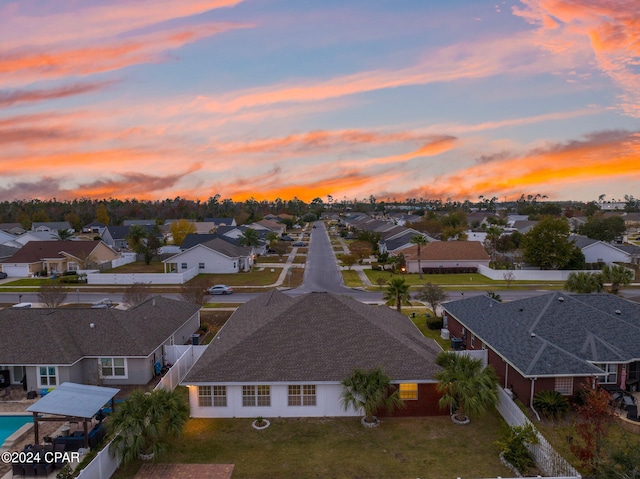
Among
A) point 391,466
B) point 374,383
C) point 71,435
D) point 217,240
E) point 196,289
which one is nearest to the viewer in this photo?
point 391,466

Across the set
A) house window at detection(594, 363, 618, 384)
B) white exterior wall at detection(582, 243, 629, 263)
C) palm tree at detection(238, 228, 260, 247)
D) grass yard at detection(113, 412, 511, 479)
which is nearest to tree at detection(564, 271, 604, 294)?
house window at detection(594, 363, 618, 384)

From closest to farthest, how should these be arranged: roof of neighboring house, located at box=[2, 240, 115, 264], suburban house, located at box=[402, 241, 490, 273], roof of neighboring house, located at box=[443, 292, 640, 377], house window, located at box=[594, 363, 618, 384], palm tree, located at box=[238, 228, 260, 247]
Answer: roof of neighboring house, located at box=[443, 292, 640, 377] → house window, located at box=[594, 363, 618, 384] → roof of neighboring house, located at box=[2, 240, 115, 264] → suburban house, located at box=[402, 241, 490, 273] → palm tree, located at box=[238, 228, 260, 247]

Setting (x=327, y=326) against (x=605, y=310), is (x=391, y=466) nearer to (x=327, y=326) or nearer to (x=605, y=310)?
(x=327, y=326)

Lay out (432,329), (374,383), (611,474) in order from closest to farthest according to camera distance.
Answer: (611,474) → (374,383) → (432,329)

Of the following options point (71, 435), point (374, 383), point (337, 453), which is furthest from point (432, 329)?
point (71, 435)

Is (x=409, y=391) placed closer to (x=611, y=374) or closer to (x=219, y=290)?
(x=611, y=374)

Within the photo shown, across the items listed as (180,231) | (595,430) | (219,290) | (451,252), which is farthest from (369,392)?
(180,231)

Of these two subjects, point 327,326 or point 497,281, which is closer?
point 327,326

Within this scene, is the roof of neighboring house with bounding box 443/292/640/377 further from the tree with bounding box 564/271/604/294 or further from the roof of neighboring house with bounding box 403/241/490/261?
the roof of neighboring house with bounding box 403/241/490/261
